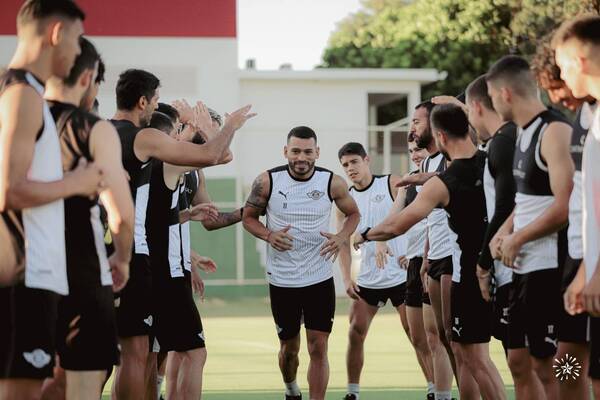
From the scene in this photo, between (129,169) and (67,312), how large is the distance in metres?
Answer: 2.10

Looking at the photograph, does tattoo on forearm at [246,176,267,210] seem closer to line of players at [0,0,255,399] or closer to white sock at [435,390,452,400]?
white sock at [435,390,452,400]

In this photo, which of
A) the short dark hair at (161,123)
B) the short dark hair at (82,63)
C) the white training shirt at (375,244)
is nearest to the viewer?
the short dark hair at (82,63)

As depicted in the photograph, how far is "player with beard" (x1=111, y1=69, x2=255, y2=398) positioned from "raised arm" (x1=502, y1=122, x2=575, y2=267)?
1965 mm

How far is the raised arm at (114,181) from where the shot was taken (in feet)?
16.9

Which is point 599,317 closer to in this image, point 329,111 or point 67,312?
point 67,312

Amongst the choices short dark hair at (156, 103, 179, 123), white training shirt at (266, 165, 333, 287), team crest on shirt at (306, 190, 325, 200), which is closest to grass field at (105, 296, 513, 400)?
white training shirt at (266, 165, 333, 287)

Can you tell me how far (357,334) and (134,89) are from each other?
3896 millimetres

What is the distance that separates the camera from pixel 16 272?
16.0 ft

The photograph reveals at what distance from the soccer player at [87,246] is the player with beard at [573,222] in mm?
2215

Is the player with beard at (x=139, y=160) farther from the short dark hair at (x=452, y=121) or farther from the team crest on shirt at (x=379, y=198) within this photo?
the team crest on shirt at (x=379, y=198)

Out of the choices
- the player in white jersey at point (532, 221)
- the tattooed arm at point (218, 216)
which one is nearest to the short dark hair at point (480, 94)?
the player in white jersey at point (532, 221)

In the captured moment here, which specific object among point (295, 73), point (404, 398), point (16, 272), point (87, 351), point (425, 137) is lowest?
point (404, 398)

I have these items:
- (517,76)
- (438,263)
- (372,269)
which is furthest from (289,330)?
(517,76)

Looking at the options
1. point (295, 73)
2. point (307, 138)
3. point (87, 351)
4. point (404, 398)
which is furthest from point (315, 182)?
point (295, 73)
